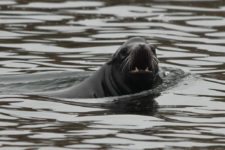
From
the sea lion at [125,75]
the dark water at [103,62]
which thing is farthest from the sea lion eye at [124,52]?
the dark water at [103,62]

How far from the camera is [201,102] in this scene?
11.9 meters

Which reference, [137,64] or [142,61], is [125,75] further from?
[142,61]

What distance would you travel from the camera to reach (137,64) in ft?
38.9

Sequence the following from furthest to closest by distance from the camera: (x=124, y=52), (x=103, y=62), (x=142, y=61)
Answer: (x=103, y=62), (x=124, y=52), (x=142, y=61)

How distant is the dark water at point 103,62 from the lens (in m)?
9.95

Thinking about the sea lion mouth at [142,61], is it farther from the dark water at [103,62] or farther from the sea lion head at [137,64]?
the dark water at [103,62]

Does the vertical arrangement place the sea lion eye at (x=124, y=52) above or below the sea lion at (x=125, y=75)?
above

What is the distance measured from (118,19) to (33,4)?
203cm

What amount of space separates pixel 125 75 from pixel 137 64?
417 millimetres

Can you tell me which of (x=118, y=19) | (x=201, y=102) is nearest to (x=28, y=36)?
(x=118, y=19)

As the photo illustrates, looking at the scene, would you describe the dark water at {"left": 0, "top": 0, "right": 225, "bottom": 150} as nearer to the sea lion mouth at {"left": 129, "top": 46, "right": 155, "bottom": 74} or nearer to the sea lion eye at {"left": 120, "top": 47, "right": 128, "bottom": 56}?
the sea lion mouth at {"left": 129, "top": 46, "right": 155, "bottom": 74}

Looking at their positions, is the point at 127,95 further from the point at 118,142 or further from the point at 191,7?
the point at 191,7

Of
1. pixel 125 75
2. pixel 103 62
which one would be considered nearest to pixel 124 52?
pixel 125 75

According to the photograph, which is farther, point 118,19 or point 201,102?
point 118,19
